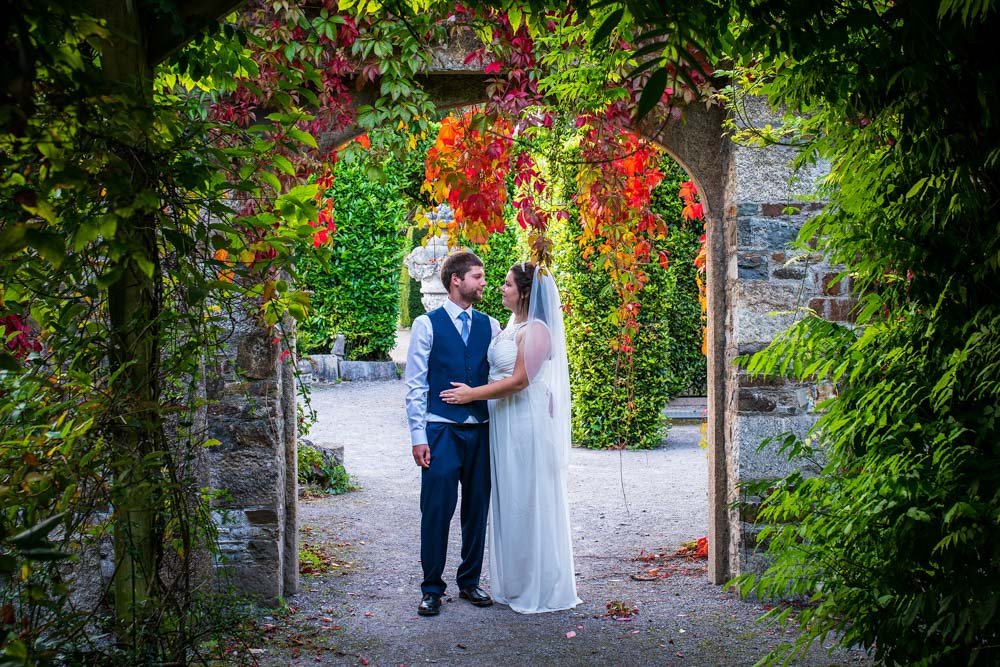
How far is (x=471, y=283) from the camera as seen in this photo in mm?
5098

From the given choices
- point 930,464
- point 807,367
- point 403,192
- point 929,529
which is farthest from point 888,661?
point 403,192

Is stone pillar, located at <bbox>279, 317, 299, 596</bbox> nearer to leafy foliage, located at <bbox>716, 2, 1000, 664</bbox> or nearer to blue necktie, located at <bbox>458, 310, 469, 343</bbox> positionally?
blue necktie, located at <bbox>458, 310, 469, 343</bbox>

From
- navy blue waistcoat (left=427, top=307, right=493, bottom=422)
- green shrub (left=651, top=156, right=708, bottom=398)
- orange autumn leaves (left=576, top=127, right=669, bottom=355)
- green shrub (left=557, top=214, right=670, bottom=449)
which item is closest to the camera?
navy blue waistcoat (left=427, top=307, right=493, bottom=422)

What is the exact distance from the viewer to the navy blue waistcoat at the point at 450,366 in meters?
5.10

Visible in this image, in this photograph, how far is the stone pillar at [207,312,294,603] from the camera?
5.00 meters

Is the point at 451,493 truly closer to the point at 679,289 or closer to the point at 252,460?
the point at 252,460

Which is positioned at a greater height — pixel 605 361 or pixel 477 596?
pixel 605 361

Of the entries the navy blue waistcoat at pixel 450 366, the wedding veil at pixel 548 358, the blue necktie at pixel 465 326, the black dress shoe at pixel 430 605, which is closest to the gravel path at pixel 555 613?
the black dress shoe at pixel 430 605

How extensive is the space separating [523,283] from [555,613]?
1.77 m

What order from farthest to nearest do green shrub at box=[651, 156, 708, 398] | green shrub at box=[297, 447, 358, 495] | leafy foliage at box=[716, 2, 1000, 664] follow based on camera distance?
green shrub at box=[651, 156, 708, 398] < green shrub at box=[297, 447, 358, 495] < leafy foliage at box=[716, 2, 1000, 664]

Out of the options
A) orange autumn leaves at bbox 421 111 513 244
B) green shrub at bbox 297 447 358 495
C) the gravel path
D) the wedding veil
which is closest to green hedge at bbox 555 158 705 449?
the gravel path

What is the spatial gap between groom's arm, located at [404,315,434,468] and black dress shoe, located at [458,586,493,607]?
785 millimetres

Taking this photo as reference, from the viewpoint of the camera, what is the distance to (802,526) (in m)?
2.54

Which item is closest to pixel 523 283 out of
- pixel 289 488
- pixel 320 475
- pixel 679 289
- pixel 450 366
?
pixel 450 366
